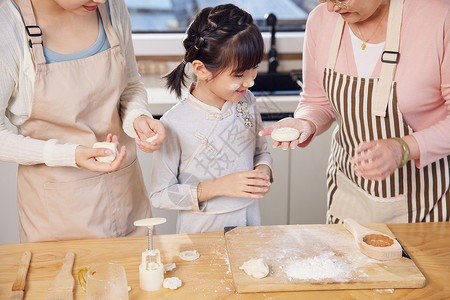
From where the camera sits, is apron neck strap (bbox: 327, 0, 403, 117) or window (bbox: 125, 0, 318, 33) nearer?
apron neck strap (bbox: 327, 0, 403, 117)

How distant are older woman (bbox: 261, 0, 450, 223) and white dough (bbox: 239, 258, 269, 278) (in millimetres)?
353

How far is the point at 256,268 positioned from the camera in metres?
1.27

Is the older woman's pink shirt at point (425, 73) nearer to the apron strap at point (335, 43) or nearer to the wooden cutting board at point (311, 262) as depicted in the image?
the apron strap at point (335, 43)

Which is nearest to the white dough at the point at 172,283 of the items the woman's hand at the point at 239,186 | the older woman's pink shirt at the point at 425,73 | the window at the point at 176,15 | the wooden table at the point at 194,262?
the wooden table at the point at 194,262

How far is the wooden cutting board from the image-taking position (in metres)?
1.25

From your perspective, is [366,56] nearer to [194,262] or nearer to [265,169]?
[265,169]

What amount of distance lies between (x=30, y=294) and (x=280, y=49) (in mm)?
2196

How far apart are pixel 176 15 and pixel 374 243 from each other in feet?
7.22

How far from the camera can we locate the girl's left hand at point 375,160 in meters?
1.39

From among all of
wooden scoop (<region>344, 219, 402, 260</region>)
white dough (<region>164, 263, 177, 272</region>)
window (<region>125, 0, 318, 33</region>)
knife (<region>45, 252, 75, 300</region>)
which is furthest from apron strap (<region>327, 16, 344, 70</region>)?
window (<region>125, 0, 318, 33</region>)

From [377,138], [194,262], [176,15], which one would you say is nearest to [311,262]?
[194,262]

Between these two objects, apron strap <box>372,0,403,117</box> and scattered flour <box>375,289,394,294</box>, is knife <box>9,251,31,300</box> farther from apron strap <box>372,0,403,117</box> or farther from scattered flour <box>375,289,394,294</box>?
apron strap <box>372,0,403,117</box>

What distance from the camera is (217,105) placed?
1666 mm

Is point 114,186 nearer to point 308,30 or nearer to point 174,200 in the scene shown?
point 174,200
